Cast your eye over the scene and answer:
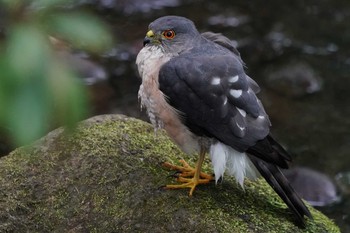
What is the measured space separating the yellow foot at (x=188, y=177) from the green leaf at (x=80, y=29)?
9.52 ft

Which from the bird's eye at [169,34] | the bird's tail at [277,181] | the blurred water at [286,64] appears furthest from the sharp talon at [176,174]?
the blurred water at [286,64]

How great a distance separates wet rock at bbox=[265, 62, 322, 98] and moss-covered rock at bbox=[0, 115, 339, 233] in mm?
4124

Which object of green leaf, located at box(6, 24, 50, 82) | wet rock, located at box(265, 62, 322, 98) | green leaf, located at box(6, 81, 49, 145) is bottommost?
wet rock, located at box(265, 62, 322, 98)

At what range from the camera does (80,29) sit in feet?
3.70

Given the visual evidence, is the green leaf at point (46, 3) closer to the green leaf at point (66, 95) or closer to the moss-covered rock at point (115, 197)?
the green leaf at point (66, 95)

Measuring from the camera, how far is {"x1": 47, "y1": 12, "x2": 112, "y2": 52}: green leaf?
113cm

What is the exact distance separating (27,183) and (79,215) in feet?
1.49

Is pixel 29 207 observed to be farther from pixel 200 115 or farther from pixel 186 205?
pixel 200 115

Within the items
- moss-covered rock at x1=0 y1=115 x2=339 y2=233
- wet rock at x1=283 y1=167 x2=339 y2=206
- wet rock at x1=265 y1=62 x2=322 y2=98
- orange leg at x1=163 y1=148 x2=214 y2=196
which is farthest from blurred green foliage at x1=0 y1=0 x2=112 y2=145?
wet rock at x1=265 y1=62 x2=322 y2=98

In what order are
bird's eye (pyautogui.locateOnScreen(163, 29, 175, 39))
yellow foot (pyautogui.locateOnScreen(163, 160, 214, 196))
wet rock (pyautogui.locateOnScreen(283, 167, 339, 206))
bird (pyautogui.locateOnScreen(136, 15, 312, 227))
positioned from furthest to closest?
wet rock (pyautogui.locateOnScreen(283, 167, 339, 206)) → bird's eye (pyautogui.locateOnScreen(163, 29, 175, 39)) → yellow foot (pyautogui.locateOnScreen(163, 160, 214, 196)) → bird (pyautogui.locateOnScreen(136, 15, 312, 227))

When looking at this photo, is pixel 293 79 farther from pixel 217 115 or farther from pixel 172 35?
pixel 217 115

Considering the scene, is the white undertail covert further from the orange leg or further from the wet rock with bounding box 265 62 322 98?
the wet rock with bounding box 265 62 322 98

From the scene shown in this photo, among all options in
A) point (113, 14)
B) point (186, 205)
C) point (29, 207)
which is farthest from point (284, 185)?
point (113, 14)

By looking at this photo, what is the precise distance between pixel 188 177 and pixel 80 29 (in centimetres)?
309
